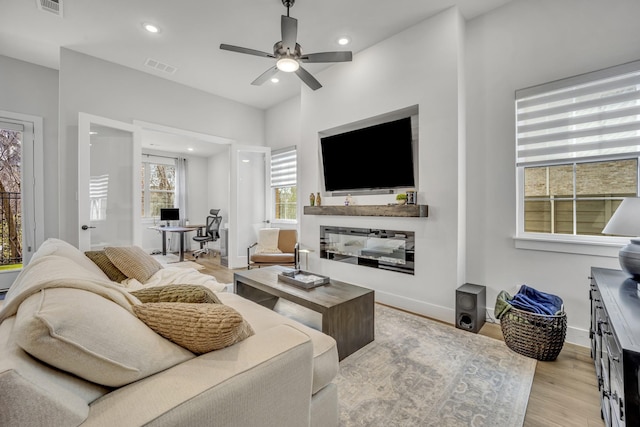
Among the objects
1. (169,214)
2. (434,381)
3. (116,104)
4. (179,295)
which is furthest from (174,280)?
(169,214)

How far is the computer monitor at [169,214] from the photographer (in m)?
6.96

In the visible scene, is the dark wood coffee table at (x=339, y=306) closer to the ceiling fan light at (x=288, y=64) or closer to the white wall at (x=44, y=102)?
the ceiling fan light at (x=288, y=64)

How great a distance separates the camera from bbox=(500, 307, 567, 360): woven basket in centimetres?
208

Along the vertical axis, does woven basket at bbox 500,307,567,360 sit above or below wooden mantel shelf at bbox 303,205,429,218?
below

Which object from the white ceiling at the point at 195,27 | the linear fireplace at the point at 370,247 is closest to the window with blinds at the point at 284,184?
the linear fireplace at the point at 370,247

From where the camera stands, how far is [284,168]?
5.30 metres

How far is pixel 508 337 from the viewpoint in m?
2.28

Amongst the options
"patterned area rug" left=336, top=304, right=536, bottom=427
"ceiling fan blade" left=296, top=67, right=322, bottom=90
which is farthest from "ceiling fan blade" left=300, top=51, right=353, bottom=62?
"patterned area rug" left=336, top=304, right=536, bottom=427

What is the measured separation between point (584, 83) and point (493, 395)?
8.59 feet

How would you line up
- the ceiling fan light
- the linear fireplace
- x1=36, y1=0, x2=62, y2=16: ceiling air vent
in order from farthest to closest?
the linear fireplace
x1=36, y1=0, x2=62, y2=16: ceiling air vent
the ceiling fan light

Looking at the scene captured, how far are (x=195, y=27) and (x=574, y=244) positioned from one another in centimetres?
439

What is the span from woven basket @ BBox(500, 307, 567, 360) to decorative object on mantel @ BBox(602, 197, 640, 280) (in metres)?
0.66

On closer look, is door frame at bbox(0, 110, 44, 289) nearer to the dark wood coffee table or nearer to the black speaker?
the dark wood coffee table

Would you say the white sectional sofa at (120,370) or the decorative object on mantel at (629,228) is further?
the decorative object on mantel at (629,228)
